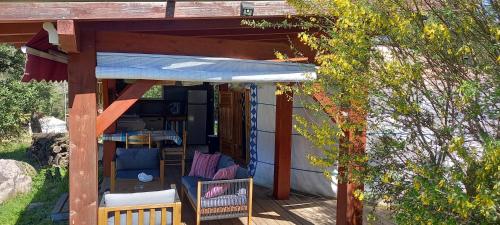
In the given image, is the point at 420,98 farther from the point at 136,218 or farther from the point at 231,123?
the point at 231,123

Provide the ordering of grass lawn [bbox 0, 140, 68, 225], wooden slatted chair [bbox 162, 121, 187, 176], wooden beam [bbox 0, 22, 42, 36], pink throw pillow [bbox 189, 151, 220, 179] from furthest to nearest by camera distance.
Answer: wooden slatted chair [bbox 162, 121, 187, 176], pink throw pillow [bbox 189, 151, 220, 179], grass lawn [bbox 0, 140, 68, 225], wooden beam [bbox 0, 22, 42, 36]

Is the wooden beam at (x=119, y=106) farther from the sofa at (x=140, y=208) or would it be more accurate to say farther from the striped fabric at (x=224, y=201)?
the striped fabric at (x=224, y=201)

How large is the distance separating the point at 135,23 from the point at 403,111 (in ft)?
7.95

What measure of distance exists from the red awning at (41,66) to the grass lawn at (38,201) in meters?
1.96

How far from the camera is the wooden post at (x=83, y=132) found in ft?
12.2

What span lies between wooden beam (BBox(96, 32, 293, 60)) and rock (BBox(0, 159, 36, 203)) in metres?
5.03

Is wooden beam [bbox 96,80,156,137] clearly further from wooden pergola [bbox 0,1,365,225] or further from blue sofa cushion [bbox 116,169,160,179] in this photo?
blue sofa cushion [bbox 116,169,160,179]

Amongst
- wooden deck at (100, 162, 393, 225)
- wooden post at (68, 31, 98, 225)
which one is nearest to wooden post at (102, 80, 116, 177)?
wooden deck at (100, 162, 393, 225)

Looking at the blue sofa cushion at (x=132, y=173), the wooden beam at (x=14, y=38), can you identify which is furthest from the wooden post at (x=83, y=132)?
the blue sofa cushion at (x=132, y=173)

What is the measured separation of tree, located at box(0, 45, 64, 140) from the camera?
13664 mm

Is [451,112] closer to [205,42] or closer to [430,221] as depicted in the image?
[430,221]

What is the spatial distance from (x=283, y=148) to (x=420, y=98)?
A: 3.97 m

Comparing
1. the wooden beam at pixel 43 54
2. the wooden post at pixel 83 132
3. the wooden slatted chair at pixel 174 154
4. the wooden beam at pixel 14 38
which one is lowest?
the wooden slatted chair at pixel 174 154

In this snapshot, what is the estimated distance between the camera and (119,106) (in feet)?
12.7
